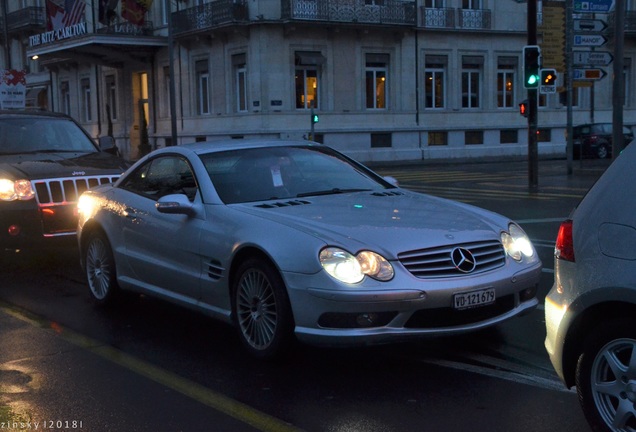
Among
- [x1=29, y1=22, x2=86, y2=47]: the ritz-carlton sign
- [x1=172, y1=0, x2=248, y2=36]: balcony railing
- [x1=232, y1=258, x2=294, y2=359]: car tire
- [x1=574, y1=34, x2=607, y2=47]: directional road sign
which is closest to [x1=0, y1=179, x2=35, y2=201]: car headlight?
[x1=232, y1=258, x2=294, y2=359]: car tire

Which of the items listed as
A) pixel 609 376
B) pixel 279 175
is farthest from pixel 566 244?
pixel 279 175

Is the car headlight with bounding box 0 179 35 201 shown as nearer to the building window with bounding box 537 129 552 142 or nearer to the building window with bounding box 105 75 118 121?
the building window with bounding box 537 129 552 142

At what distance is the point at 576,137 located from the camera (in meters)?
37.0

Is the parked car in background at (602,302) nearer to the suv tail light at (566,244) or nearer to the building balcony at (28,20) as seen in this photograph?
the suv tail light at (566,244)

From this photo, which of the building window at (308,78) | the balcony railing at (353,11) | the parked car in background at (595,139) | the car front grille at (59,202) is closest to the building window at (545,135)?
the parked car in background at (595,139)

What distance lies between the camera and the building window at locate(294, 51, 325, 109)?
36.7 m

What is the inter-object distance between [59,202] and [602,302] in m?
7.01

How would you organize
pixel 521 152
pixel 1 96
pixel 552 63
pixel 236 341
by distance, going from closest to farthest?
pixel 236 341 < pixel 552 63 < pixel 1 96 < pixel 521 152

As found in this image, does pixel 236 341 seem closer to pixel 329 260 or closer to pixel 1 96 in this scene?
pixel 329 260

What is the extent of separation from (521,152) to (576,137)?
190 inches

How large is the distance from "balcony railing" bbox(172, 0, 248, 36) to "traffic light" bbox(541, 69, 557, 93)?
17601 millimetres

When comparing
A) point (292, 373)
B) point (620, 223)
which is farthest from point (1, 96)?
point (620, 223)

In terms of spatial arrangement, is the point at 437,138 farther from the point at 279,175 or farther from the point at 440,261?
the point at 440,261

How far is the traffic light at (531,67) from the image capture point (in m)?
20.4
